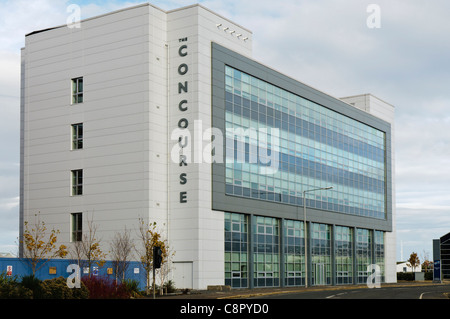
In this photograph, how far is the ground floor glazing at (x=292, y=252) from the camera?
203 ft

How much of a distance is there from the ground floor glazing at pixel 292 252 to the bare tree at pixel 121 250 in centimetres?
887

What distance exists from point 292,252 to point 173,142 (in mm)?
19497

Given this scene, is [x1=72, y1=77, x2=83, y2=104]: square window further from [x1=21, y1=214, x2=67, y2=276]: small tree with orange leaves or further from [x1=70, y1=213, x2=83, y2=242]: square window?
[x1=21, y1=214, x2=67, y2=276]: small tree with orange leaves

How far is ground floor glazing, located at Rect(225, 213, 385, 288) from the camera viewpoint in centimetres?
6194

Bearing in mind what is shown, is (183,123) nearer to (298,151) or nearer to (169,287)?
(169,287)

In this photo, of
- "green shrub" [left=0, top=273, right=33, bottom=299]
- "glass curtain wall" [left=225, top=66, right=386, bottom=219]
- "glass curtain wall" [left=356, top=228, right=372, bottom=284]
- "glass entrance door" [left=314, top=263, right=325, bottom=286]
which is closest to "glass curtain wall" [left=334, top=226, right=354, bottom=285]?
"glass curtain wall" [left=356, top=228, right=372, bottom=284]

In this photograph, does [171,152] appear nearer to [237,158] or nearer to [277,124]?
[237,158]

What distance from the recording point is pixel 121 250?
5662 cm

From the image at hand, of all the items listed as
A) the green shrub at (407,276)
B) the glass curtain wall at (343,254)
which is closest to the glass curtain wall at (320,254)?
the glass curtain wall at (343,254)

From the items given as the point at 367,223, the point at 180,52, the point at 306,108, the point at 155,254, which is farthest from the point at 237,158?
the point at 367,223

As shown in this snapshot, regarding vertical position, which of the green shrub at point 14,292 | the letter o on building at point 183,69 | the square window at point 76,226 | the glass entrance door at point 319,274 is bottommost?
the glass entrance door at point 319,274

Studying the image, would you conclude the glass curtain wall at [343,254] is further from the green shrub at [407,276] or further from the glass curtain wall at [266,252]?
the green shrub at [407,276]

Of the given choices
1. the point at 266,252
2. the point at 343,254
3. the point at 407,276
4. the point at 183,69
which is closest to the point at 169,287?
the point at 266,252

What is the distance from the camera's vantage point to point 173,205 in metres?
58.8
